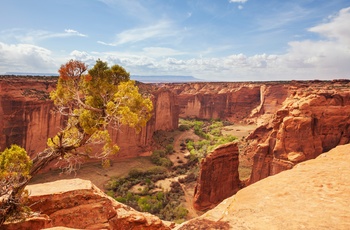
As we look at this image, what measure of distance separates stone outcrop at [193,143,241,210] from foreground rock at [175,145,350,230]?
17140mm

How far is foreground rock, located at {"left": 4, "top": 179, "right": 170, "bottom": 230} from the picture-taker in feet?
32.3

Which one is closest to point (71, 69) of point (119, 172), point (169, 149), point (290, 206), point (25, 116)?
point (290, 206)

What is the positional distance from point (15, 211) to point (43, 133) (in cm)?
2359

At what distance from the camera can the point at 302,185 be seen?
563cm

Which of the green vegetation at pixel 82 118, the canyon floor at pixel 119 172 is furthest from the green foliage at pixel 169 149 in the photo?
the green vegetation at pixel 82 118

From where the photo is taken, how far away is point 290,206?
183 inches

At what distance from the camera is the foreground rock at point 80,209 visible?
32.3ft

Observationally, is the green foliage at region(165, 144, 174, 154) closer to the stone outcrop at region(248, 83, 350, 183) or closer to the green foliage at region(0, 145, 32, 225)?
the stone outcrop at region(248, 83, 350, 183)

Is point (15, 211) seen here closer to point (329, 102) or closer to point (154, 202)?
point (154, 202)

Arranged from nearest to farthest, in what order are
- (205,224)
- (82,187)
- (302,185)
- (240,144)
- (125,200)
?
(205,224) < (302,185) < (82,187) < (125,200) < (240,144)

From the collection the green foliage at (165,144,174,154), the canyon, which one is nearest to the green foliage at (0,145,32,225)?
the canyon

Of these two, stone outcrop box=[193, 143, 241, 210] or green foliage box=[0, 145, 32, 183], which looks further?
stone outcrop box=[193, 143, 241, 210]

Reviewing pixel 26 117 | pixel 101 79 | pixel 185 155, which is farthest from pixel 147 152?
pixel 101 79

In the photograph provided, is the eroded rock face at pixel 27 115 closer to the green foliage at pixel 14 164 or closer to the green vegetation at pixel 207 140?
the green vegetation at pixel 207 140
